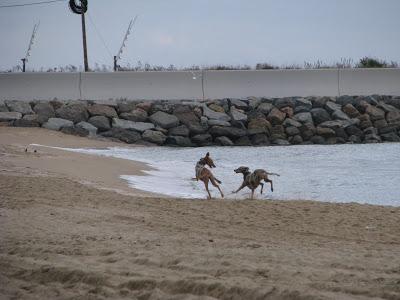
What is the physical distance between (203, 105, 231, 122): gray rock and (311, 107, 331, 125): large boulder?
3.62 metres

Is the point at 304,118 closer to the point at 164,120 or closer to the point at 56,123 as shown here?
the point at 164,120

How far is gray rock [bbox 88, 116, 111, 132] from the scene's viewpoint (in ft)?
80.8

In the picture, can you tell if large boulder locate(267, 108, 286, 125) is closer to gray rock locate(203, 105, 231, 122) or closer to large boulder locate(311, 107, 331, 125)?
large boulder locate(311, 107, 331, 125)

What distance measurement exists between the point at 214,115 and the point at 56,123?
5907mm

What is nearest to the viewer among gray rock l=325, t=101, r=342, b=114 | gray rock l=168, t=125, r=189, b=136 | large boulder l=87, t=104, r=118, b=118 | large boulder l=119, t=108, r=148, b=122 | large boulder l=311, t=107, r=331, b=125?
gray rock l=168, t=125, r=189, b=136

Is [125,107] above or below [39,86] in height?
below

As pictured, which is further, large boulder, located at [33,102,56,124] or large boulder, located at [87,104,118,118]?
large boulder, located at [87,104,118,118]

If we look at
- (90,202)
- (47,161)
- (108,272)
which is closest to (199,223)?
(90,202)

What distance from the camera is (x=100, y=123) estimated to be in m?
24.7

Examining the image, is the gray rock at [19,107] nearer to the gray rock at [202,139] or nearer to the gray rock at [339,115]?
the gray rock at [202,139]

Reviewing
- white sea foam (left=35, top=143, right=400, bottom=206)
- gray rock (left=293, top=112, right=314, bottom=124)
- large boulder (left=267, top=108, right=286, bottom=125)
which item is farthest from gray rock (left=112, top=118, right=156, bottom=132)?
gray rock (left=293, top=112, right=314, bottom=124)

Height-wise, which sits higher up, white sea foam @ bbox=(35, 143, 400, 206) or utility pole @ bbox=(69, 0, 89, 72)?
utility pole @ bbox=(69, 0, 89, 72)

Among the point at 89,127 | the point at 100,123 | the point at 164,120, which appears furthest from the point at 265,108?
the point at 89,127

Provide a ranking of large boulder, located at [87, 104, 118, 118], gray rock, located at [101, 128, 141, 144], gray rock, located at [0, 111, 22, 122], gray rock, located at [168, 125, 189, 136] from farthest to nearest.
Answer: large boulder, located at [87, 104, 118, 118] → gray rock, located at [168, 125, 189, 136] → gray rock, located at [101, 128, 141, 144] → gray rock, located at [0, 111, 22, 122]
